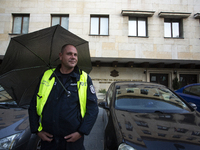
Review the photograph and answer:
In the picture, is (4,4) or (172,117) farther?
(4,4)

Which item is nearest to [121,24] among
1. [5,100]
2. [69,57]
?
[5,100]

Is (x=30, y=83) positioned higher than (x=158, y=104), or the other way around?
(x=30, y=83)

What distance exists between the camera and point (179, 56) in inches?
349

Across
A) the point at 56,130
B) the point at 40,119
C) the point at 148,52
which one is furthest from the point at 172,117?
the point at 148,52

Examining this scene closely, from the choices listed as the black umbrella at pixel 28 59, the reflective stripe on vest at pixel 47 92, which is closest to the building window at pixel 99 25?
the black umbrella at pixel 28 59

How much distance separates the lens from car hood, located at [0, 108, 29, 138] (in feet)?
6.13

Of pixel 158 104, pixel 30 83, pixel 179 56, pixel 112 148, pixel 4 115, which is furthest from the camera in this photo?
pixel 179 56

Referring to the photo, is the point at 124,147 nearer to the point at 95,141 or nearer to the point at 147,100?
the point at 147,100

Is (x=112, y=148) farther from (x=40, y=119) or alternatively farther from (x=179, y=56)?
(x=179, y=56)

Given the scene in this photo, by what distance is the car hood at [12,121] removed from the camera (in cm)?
187

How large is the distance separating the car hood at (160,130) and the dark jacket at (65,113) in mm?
596

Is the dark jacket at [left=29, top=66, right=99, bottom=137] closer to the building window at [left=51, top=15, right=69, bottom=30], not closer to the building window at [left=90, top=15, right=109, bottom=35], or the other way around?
the building window at [left=90, top=15, right=109, bottom=35]

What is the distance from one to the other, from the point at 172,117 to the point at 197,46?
9.45 meters

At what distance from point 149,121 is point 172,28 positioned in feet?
32.1
